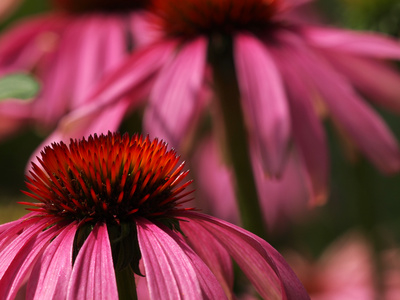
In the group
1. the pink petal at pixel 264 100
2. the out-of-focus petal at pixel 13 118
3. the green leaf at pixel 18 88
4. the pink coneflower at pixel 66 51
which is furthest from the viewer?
the out-of-focus petal at pixel 13 118

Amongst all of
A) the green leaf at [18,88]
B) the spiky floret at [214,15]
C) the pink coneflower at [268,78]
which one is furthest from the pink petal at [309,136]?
the green leaf at [18,88]

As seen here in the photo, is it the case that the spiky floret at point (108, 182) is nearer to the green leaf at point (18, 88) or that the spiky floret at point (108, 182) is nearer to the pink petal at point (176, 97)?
the green leaf at point (18, 88)

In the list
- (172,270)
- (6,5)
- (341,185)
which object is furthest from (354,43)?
(341,185)

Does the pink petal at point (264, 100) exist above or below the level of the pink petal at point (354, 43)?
below

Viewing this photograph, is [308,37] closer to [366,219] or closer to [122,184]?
[366,219]

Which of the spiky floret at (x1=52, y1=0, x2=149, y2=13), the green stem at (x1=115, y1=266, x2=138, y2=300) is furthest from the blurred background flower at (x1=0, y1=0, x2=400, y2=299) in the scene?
the green stem at (x1=115, y1=266, x2=138, y2=300)

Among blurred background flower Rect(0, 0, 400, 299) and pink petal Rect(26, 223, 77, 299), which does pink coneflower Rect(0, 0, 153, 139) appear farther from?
pink petal Rect(26, 223, 77, 299)

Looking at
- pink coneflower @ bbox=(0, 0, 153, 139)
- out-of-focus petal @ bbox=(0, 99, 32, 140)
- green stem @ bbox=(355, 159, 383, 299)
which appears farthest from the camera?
out-of-focus petal @ bbox=(0, 99, 32, 140)

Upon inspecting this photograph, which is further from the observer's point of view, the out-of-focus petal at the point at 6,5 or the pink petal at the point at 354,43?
the out-of-focus petal at the point at 6,5

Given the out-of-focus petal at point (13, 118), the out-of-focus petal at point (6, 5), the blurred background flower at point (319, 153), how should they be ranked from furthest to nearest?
the out-of-focus petal at point (6, 5)
the out-of-focus petal at point (13, 118)
the blurred background flower at point (319, 153)

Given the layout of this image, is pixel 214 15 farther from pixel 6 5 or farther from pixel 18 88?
pixel 6 5
